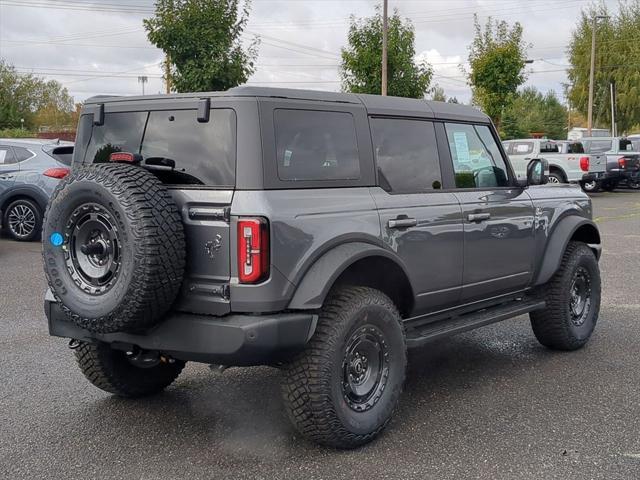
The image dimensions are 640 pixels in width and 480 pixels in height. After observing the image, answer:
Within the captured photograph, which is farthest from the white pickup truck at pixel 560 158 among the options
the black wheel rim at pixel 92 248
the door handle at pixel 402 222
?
the black wheel rim at pixel 92 248

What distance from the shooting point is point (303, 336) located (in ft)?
12.5

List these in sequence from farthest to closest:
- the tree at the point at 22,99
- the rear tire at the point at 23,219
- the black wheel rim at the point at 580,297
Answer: the tree at the point at 22,99
the rear tire at the point at 23,219
the black wheel rim at the point at 580,297

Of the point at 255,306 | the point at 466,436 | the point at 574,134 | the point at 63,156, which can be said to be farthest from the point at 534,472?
the point at 574,134

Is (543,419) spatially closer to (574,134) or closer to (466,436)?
(466,436)

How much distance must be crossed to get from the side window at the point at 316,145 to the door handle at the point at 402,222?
0.33 metres

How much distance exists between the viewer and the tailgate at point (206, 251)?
12.3 ft

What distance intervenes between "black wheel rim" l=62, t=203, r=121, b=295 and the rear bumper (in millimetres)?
341

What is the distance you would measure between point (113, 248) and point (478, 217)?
2461 mm

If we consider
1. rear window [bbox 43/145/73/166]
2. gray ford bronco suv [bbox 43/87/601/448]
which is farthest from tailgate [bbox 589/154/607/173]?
gray ford bronco suv [bbox 43/87/601/448]

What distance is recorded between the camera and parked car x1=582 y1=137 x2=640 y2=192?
81.5ft

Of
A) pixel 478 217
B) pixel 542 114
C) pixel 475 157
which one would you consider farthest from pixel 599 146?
pixel 542 114

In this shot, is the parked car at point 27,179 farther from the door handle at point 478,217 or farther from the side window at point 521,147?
the side window at point 521,147

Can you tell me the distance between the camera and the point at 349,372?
13.5 feet

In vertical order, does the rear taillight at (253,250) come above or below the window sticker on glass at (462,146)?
below
